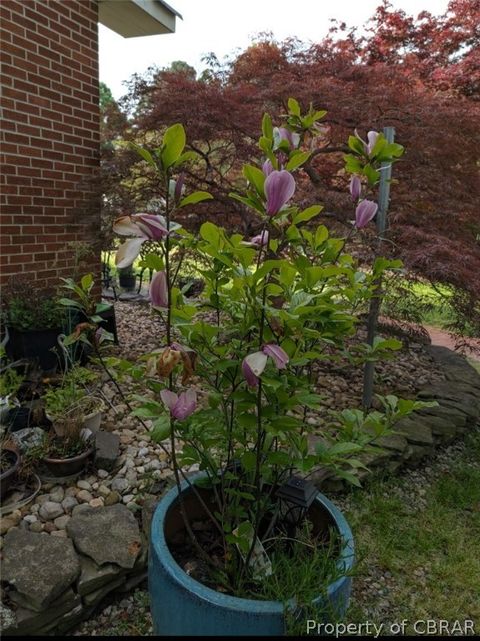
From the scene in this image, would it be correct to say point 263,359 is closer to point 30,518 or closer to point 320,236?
point 320,236

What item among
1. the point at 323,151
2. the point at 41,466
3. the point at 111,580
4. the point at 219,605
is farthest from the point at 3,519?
the point at 323,151

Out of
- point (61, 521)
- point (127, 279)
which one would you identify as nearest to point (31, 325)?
point (61, 521)

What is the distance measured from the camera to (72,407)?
2.11 meters

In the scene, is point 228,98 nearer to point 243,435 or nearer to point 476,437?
point 243,435

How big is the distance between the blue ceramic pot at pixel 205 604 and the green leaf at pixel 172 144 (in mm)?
883

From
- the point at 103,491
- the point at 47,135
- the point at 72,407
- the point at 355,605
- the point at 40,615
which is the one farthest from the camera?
the point at 47,135

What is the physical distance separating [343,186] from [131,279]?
3815mm

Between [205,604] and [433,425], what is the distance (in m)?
2.09

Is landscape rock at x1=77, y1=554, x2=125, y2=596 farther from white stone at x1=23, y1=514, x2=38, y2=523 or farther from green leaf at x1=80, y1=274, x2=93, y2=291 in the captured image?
green leaf at x1=80, y1=274, x2=93, y2=291

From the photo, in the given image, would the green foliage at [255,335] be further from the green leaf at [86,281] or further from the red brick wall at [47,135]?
the red brick wall at [47,135]

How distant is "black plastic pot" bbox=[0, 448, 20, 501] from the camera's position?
5.69ft

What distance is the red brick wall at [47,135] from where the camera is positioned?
9.02 feet

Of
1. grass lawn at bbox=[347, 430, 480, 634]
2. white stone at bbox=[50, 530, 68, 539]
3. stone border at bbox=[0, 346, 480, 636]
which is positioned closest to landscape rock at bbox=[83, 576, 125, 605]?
stone border at bbox=[0, 346, 480, 636]

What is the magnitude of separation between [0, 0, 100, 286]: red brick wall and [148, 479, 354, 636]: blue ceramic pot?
7.58 ft
